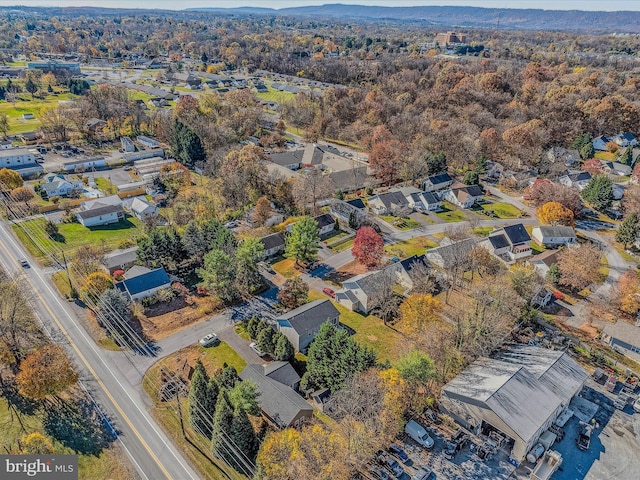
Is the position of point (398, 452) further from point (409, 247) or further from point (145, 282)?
point (409, 247)

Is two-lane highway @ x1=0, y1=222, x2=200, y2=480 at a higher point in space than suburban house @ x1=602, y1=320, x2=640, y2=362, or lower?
higher

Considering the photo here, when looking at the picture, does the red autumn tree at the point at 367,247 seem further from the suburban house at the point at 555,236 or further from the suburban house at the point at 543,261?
the suburban house at the point at 555,236

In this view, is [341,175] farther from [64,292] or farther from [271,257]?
[64,292]

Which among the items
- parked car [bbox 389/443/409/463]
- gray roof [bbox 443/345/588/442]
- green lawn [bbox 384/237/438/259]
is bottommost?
green lawn [bbox 384/237/438/259]

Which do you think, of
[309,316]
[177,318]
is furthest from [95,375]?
[309,316]

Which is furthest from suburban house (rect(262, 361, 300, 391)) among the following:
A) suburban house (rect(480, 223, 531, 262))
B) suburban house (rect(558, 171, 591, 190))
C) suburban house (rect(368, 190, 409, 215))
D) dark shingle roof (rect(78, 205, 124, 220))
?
suburban house (rect(558, 171, 591, 190))

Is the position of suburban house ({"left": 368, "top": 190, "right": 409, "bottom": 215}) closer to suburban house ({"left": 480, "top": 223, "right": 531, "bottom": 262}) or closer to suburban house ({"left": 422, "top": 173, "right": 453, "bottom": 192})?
suburban house ({"left": 422, "top": 173, "right": 453, "bottom": 192})
